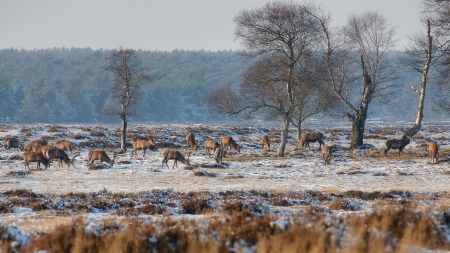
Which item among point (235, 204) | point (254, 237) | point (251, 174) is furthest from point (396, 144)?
point (254, 237)

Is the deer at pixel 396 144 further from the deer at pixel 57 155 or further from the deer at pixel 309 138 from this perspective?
the deer at pixel 57 155

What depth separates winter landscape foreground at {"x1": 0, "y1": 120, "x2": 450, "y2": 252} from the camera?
7328mm

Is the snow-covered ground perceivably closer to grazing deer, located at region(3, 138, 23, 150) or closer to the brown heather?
grazing deer, located at region(3, 138, 23, 150)

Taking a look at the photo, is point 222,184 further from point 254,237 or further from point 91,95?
point 91,95

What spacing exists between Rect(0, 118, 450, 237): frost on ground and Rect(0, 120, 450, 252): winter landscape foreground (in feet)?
0.17

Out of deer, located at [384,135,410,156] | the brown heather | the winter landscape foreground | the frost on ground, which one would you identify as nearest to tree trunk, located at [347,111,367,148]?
the frost on ground

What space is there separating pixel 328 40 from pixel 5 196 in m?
22.0

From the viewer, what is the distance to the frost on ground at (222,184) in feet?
40.3

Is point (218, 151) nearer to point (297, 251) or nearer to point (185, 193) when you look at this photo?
point (185, 193)

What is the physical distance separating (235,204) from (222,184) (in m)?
7.06

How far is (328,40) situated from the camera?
29750 millimetres

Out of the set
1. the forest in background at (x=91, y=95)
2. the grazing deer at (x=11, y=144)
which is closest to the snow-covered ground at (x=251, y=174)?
the grazing deer at (x=11, y=144)

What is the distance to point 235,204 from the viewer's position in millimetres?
12055

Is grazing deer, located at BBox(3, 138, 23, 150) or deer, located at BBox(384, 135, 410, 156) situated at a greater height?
deer, located at BBox(384, 135, 410, 156)
